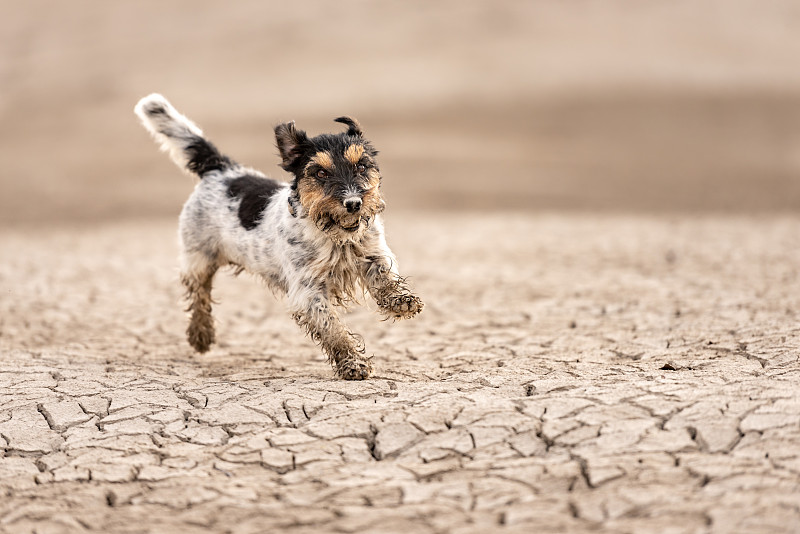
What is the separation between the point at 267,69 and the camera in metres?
23.6

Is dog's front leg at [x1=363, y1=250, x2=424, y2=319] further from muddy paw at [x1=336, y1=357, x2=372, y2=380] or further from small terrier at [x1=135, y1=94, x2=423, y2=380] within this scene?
muddy paw at [x1=336, y1=357, x2=372, y2=380]

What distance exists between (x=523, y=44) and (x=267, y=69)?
292 inches

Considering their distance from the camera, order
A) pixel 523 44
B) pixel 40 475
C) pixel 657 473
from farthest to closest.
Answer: pixel 523 44
pixel 40 475
pixel 657 473

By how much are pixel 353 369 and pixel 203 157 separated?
2522mm

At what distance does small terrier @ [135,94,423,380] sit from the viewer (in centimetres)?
509

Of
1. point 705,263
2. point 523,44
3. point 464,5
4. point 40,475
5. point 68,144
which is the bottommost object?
point 40,475

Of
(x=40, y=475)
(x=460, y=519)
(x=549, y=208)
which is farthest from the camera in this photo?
(x=549, y=208)

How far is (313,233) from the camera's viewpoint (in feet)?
17.7

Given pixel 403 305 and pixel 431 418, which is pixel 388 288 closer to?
pixel 403 305

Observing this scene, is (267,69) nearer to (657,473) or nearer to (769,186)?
(769,186)

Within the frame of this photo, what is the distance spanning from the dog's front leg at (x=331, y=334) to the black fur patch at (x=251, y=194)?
0.92m

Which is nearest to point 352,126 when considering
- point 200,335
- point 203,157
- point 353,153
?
point 353,153

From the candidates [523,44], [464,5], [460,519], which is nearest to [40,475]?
[460,519]

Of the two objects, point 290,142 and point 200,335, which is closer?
point 290,142
